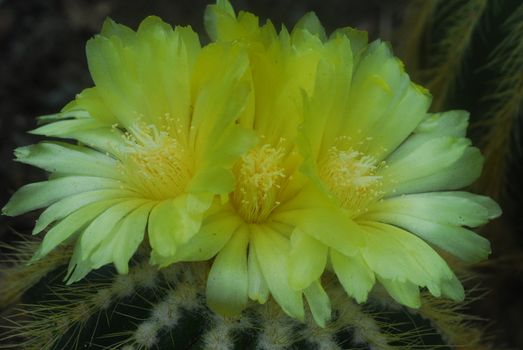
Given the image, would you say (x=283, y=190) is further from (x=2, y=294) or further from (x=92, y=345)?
(x=2, y=294)

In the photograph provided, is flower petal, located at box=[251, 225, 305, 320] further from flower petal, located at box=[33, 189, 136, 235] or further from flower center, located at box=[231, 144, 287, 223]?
flower petal, located at box=[33, 189, 136, 235]

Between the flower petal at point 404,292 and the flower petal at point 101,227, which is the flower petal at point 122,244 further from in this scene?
the flower petal at point 404,292

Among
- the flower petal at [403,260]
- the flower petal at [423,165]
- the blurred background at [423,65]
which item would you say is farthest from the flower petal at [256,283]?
the blurred background at [423,65]

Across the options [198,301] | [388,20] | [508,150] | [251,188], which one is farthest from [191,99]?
[388,20]

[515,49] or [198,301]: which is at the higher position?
[515,49]

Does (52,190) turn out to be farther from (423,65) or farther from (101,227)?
(423,65)
